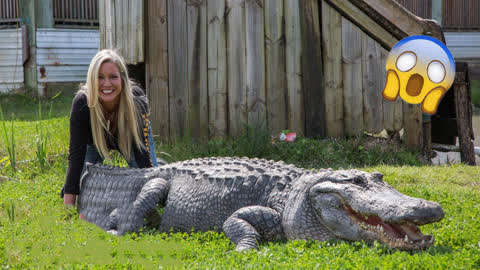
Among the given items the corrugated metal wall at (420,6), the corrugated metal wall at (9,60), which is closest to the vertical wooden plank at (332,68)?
the corrugated metal wall at (420,6)

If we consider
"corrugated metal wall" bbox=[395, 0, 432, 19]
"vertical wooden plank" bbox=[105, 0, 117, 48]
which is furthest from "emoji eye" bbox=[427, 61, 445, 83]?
"corrugated metal wall" bbox=[395, 0, 432, 19]

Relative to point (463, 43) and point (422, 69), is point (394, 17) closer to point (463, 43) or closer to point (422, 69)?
point (422, 69)

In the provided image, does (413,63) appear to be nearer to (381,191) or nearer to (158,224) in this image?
(381,191)

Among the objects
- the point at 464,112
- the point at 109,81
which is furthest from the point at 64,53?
the point at 464,112

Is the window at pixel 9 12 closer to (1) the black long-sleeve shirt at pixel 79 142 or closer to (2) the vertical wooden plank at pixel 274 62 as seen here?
(2) the vertical wooden plank at pixel 274 62

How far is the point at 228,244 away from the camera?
3484 mm

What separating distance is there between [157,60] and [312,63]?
6.40ft

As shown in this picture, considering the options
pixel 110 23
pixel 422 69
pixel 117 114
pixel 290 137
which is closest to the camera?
pixel 117 114

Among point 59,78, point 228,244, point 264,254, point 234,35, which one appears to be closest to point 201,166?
point 228,244

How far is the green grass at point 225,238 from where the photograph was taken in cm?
300

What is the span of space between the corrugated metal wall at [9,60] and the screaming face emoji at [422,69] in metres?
9.45

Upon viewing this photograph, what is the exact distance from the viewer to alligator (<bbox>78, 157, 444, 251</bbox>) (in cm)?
306

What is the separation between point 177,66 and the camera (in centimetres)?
672

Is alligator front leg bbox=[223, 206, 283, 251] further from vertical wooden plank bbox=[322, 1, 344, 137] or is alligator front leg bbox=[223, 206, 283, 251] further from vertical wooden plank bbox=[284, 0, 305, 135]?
vertical wooden plank bbox=[322, 1, 344, 137]
